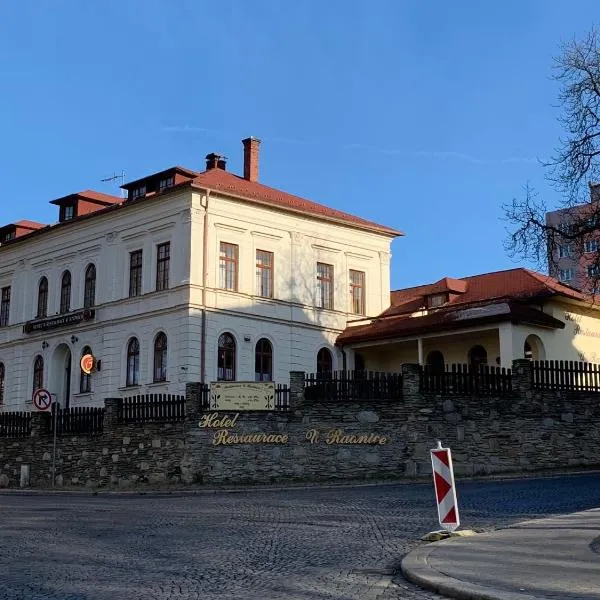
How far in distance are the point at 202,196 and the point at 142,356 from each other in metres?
7.37

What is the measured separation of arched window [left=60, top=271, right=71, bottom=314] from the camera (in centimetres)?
4462

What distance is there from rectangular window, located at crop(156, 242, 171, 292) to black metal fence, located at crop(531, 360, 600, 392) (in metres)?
17.7

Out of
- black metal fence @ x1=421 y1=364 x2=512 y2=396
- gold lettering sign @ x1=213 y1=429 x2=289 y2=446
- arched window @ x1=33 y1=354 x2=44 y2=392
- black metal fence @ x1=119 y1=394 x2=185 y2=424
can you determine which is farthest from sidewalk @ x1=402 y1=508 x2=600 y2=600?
arched window @ x1=33 y1=354 x2=44 y2=392

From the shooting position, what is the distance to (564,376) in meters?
28.4

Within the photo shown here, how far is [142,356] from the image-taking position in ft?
131

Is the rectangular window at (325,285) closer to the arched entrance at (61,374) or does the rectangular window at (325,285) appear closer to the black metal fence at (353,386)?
the arched entrance at (61,374)

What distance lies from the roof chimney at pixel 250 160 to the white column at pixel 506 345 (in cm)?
1609

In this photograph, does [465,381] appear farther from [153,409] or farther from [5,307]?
[5,307]

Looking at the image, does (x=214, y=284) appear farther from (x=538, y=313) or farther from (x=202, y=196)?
(x=538, y=313)

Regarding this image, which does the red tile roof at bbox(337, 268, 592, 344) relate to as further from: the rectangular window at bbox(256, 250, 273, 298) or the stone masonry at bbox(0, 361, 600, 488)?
the stone masonry at bbox(0, 361, 600, 488)

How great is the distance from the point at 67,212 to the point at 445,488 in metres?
37.7

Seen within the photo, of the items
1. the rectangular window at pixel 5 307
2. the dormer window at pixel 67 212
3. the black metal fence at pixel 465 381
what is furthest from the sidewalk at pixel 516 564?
the rectangular window at pixel 5 307

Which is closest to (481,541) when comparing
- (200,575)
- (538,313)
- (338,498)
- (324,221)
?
(200,575)

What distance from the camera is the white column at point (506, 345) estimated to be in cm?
3544
